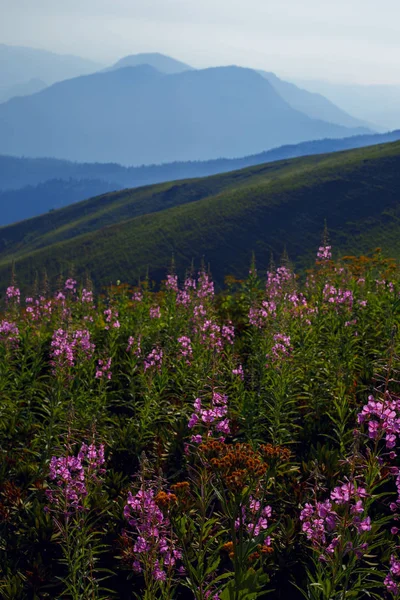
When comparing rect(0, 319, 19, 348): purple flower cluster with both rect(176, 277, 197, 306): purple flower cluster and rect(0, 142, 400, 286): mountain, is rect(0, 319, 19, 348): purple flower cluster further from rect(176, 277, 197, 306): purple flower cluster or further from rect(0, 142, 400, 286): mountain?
rect(0, 142, 400, 286): mountain

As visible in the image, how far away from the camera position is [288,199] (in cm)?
10906

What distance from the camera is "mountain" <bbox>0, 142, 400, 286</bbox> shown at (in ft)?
303

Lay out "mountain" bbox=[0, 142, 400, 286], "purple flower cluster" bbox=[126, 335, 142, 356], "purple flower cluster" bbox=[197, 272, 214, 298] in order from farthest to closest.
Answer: "mountain" bbox=[0, 142, 400, 286]
"purple flower cluster" bbox=[197, 272, 214, 298]
"purple flower cluster" bbox=[126, 335, 142, 356]

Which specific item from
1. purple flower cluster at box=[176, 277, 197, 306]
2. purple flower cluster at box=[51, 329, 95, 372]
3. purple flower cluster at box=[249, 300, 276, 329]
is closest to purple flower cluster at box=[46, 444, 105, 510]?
purple flower cluster at box=[51, 329, 95, 372]

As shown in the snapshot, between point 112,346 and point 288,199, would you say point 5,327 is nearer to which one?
point 112,346

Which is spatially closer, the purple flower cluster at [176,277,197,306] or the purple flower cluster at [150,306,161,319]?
the purple flower cluster at [150,306,161,319]

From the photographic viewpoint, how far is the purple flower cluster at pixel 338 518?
3418mm

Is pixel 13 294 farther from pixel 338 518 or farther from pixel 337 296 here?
pixel 338 518

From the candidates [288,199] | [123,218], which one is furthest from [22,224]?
[288,199]

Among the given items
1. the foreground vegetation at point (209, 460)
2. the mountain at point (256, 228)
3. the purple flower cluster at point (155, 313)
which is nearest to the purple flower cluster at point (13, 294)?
the foreground vegetation at point (209, 460)

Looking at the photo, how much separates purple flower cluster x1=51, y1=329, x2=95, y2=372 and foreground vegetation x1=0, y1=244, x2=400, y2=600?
4 cm

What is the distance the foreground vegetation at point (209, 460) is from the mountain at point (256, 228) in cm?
7235

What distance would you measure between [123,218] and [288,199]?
61.3 meters

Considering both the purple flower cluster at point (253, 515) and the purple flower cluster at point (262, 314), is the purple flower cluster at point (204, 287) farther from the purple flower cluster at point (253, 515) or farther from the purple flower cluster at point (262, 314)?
the purple flower cluster at point (253, 515)
